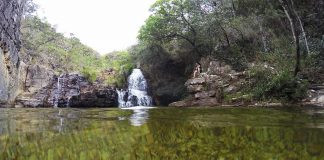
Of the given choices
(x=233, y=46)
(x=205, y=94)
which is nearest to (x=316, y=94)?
(x=205, y=94)

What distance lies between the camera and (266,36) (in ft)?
67.1

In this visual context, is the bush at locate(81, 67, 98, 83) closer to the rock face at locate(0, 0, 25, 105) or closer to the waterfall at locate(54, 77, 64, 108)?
the waterfall at locate(54, 77, 64, 108)

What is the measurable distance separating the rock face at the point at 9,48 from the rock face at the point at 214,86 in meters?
10.2

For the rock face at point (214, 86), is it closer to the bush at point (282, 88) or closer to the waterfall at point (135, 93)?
the bush at point (282, 88)

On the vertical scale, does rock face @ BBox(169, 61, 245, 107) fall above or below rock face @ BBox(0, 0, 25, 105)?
below

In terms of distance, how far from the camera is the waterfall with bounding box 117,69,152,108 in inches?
907

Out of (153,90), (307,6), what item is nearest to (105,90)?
(153,90)

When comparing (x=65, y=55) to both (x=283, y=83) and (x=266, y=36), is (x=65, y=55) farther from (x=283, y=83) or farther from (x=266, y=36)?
(x=283, y=83)

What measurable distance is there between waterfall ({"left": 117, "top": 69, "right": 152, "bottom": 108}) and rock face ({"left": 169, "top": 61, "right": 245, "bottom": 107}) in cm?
547

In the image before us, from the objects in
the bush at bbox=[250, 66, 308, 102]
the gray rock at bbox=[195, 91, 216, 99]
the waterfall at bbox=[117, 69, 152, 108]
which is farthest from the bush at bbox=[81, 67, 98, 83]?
the bush at bbox=[250, 66, 308, 102]

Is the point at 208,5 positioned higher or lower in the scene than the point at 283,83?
higher

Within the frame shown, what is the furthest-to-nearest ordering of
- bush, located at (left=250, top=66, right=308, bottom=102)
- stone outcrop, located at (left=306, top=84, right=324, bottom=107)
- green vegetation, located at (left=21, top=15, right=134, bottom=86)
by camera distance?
green vegetation, located at (left=21, top=15, right=134, bottom=86), bush, located at (left=250, top=66, right=308, bottom=102), stone outcrop, located at (left=306, top=84, right=324, bottom=107)

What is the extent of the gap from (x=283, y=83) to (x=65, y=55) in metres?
21.4

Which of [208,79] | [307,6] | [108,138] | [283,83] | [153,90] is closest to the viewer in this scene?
[108,138]
